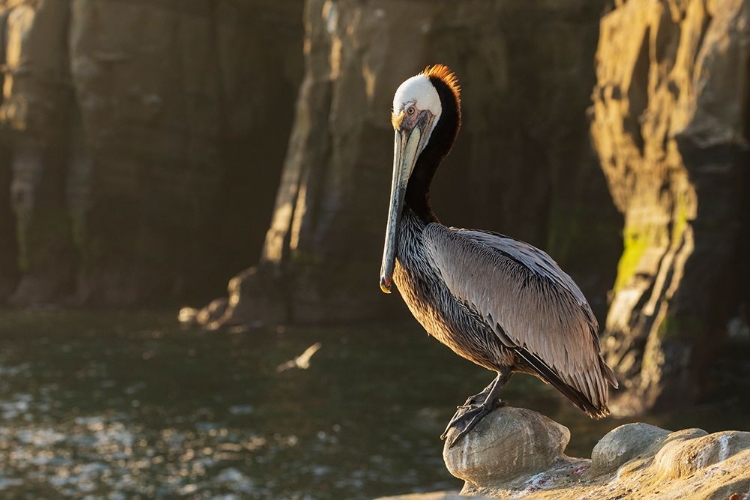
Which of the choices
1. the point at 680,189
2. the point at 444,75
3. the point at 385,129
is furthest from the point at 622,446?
the point at 385,129

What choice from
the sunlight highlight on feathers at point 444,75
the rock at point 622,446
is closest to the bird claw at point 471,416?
the rock at point 622,446

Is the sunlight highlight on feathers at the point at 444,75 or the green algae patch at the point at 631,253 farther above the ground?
the sunlight highlight on feathers at the point at 444,75

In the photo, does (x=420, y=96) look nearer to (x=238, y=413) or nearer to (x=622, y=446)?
Answer: (x=622, y=446)

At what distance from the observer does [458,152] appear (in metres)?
38.0

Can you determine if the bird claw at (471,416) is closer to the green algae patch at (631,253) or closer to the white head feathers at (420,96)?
the white head feathers at (420,96)

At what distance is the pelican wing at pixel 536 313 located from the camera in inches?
273

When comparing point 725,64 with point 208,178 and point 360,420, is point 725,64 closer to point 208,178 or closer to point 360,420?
point 360,420

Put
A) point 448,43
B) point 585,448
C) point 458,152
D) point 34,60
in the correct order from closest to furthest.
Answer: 1. point 585,448
2. point 448,43
3. point 458,152
4. point 34,60

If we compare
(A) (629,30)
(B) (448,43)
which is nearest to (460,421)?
(A) (629,30)

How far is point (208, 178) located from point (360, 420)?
23.9 metres

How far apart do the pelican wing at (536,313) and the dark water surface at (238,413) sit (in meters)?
10.7

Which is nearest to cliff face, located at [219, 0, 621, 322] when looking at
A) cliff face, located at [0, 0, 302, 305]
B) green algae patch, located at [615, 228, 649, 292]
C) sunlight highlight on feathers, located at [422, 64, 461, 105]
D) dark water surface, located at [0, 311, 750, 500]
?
dark water surface, located at [0, 311, 750, 500]

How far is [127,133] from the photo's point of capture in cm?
4197

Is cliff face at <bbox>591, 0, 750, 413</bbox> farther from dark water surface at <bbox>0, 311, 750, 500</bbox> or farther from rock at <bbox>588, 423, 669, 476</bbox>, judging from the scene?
rock at <bbox>588, 423, 669, 476</bbox>
